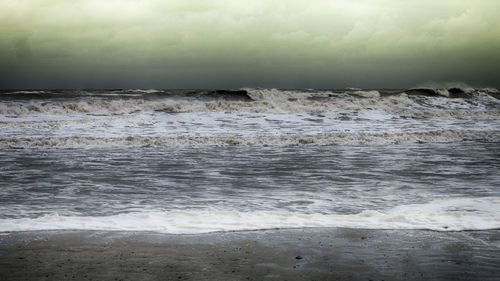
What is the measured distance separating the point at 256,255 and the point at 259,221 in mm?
Result: 1336

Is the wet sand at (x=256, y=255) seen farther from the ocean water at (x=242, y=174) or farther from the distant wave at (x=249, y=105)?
the distant wave at (x=249, y=105)

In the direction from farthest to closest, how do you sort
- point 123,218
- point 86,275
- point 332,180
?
1. point 332,180
2. point 123,218
3. point 86,275

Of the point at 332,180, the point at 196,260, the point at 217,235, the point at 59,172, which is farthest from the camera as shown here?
the point at 59,172

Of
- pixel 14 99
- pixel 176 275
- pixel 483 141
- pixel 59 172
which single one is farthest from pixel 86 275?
pixel 14 99

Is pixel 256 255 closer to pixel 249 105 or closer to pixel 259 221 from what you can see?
pixel 259 221

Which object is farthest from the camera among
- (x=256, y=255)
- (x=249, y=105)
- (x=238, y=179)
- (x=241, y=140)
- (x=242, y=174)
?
(x=249, y=105)

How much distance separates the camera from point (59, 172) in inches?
388

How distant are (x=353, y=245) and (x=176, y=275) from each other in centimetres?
176

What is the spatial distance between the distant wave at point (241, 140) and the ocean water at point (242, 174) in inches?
1.6

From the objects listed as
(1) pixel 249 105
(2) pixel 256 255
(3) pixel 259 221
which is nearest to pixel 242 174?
(3) pixel 259 221

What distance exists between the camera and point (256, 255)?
4.54 metres

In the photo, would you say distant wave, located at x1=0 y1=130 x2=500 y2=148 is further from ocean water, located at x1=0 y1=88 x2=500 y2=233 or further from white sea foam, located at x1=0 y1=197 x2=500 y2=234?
white sea foam, located at x1=0 y1=197 x2=500 y2=234

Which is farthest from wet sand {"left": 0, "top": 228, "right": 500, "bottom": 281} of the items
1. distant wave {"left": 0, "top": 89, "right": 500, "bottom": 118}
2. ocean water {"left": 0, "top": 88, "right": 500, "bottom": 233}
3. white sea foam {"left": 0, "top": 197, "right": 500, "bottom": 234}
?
distant wave {"left": 0, "top": 89, "right": 500, "bottom": 118}

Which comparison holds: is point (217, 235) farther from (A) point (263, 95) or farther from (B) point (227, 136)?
(A) point (263, 95)
